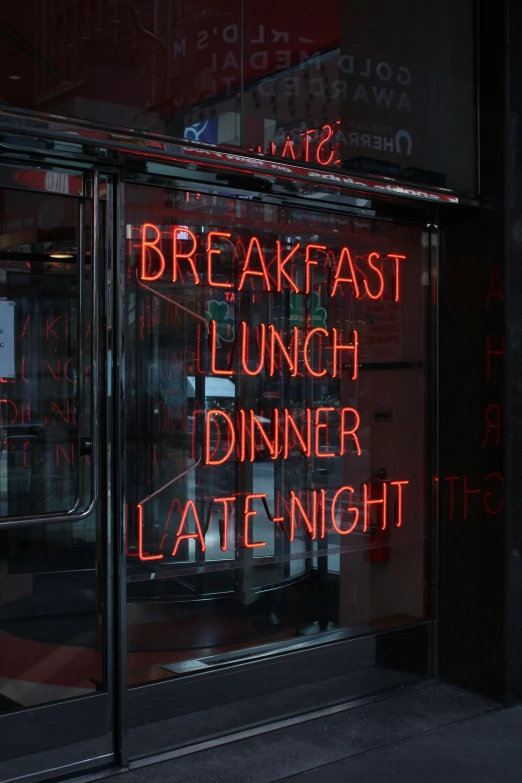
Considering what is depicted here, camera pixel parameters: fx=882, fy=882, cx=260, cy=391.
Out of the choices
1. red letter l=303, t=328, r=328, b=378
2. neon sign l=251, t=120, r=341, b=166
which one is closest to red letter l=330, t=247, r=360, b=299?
red letter l=303, t=328, r=328, b=378

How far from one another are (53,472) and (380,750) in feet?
11.7

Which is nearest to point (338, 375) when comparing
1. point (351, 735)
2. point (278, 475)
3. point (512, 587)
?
point (278, 475)

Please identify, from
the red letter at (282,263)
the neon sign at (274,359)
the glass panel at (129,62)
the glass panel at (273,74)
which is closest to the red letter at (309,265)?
the neon sign at (274,359)

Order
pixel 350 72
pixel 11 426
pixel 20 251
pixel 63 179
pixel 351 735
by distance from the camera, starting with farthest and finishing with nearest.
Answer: pixel 11 426, pixel 20 251, pixel 350 72, pixel 351 735, pixel 63 179

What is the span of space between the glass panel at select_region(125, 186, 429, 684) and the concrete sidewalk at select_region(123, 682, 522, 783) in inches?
19.7

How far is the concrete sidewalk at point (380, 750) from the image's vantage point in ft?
13.1

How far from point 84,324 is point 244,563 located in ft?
5.42

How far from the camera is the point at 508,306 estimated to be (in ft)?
16.2

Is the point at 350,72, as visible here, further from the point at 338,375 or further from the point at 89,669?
the point at 89,669

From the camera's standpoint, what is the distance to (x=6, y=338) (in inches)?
157

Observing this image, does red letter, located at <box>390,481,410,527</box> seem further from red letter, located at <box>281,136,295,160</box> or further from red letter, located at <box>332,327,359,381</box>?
red letter, located at <box>281,136,295,160</box>

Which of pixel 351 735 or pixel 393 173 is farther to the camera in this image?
pixel 393 173

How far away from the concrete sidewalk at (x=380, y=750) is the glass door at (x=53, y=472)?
0.49 m

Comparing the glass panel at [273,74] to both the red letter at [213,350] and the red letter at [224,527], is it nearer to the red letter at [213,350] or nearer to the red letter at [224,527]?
the red letter at [213,350]
